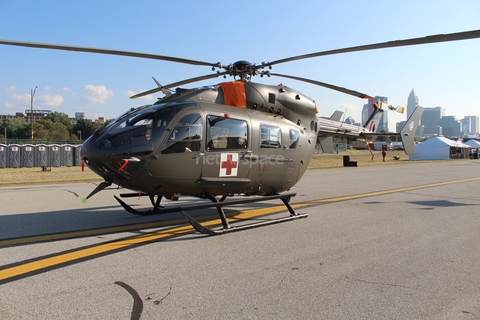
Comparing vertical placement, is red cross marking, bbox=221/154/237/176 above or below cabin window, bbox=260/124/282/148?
below

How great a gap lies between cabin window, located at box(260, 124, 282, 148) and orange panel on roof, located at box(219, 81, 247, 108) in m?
0.70

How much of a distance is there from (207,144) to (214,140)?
18 centimetres

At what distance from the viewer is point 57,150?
3294 centimetres

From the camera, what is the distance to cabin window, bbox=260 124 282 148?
24.9 feet

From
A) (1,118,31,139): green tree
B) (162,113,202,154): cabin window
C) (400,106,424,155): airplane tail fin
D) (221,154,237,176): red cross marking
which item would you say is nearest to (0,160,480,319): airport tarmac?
(221,154,237,176): red cross marking

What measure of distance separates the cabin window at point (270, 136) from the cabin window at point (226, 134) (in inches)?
18.4

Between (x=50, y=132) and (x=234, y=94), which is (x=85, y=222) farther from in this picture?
(x=50, y=132)

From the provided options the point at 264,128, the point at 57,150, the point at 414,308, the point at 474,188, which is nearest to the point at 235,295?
the point at 414,308

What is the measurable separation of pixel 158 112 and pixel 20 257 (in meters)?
3.03

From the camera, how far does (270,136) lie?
25.5 feet

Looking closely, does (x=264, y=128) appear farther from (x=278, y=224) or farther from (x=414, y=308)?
(x=414, y=308)

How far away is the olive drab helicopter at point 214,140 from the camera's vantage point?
6031 mm

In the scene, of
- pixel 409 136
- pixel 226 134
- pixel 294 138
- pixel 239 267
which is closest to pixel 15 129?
pixel 409 136

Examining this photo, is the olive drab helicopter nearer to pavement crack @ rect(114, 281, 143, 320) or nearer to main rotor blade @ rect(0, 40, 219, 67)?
main rotor blade @ rect(0, 40, 219, 67)
